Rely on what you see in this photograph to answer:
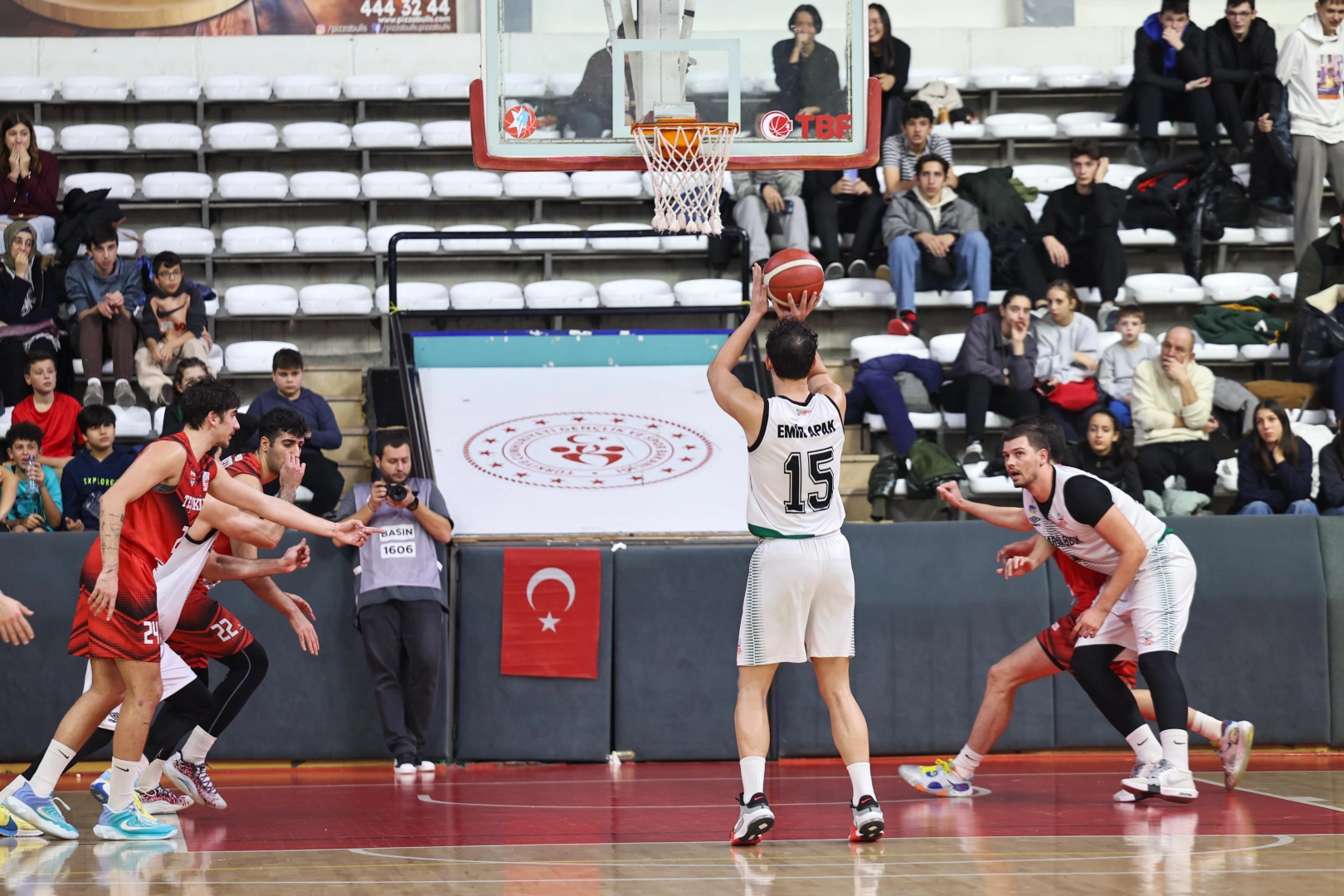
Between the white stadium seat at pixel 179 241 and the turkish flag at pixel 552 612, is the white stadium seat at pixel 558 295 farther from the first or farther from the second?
the turkish flag at pixel 552 612

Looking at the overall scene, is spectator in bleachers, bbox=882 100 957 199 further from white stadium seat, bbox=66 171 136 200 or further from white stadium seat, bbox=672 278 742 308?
white stadium seat, bbox=66 171 136 200

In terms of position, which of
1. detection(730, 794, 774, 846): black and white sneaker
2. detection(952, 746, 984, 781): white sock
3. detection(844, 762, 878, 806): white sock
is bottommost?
detection(952, 746, 984, 781): white sock

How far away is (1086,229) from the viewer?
11.9 m

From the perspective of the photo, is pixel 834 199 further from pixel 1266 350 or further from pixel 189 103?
pixel 189 103

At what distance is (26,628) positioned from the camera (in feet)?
19.2

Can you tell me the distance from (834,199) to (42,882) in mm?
8951

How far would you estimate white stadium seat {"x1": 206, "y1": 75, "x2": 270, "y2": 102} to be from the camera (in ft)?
44.0

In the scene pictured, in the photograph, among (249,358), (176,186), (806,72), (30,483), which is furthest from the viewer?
(176,186)

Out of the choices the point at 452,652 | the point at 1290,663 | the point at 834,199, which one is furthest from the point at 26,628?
the point at 834,199

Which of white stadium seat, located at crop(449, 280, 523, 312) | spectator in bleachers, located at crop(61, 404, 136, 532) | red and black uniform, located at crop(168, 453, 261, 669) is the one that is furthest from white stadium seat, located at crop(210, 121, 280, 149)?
red and black uniform, located at crop(168, 453, 261, 669)

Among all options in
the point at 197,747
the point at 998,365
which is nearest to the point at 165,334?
the point at 197,747

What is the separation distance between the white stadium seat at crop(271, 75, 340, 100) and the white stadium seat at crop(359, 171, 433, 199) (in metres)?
1.21

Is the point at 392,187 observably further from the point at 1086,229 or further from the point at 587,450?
the point at 1086,229

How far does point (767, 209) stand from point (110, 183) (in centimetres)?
601
